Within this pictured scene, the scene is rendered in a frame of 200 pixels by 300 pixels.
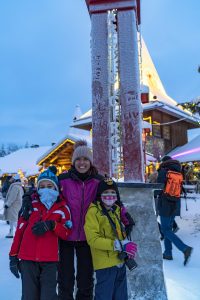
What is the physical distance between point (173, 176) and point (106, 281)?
11.9ft

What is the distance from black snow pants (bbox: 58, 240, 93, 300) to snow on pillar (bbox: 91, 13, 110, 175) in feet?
6.60

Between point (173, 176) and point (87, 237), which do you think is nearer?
point (87, 237)

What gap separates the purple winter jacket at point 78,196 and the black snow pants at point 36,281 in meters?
0.35

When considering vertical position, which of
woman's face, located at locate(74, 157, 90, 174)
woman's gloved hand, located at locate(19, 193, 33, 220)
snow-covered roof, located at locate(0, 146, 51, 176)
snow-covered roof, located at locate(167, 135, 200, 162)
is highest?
snow-covered roof, located at locate(0, 146, 51, 176)

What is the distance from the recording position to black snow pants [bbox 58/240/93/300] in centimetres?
344

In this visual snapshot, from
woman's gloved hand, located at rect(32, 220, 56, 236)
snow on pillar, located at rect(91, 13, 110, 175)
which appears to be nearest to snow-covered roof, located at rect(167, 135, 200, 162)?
snow on pillar, located at rect(91, 13, 110, 175)

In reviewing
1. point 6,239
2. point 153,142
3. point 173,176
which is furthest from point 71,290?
point 153,142

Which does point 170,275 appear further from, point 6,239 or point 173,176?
point 6,239

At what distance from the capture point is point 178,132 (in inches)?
1031

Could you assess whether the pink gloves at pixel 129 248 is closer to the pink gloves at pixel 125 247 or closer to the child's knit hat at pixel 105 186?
the pink gloves at pixel 125 247

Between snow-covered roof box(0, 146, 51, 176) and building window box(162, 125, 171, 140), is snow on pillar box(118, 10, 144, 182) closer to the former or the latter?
building window box(162, 125, 171, 140)

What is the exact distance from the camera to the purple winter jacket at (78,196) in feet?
11.2

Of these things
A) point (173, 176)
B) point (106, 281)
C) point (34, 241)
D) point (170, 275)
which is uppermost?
point (173, 176)

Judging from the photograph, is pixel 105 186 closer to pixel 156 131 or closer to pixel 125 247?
pixel 125 247
